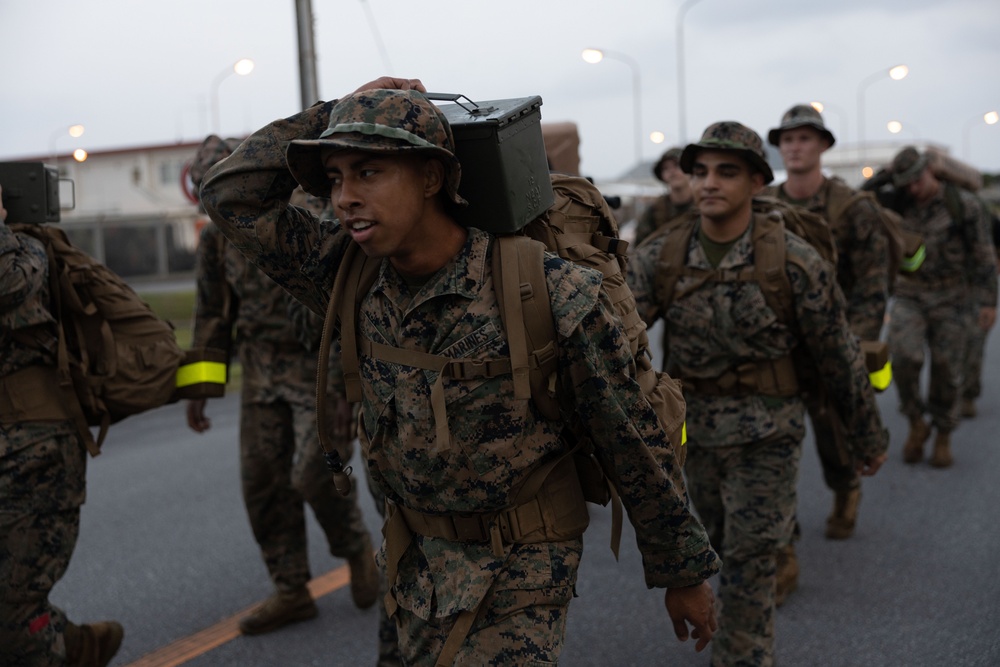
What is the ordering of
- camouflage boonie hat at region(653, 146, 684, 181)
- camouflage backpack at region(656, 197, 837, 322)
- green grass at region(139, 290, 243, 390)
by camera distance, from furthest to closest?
green grass at region(139, 290, 243, 390) < camouflage boonie hat at region(653, 146, 684, 181) < camouflage backpack at region(656, 197, 837, 322)

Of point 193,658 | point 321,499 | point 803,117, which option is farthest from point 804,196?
point 193,658

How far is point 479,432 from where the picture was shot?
290 centimetres

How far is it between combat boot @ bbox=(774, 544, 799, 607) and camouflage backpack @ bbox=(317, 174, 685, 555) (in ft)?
8.67

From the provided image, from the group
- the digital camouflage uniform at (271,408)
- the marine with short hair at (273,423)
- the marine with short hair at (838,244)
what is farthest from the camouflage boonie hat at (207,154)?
the marine with short hair at (838,244)

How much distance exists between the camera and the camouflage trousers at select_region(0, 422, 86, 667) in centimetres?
409

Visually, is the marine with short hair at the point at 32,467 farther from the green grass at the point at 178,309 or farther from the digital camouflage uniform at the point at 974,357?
the green grass at the point at 178,309

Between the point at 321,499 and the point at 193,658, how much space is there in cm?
91

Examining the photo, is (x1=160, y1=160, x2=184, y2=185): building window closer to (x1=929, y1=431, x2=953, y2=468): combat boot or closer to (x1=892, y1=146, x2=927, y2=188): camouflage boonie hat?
(x1=892, y1=146, x2=927, y2=188): camouflage boonie hat

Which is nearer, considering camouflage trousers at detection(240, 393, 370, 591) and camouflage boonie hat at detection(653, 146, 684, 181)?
camouflage trousers at detection(240, 393, 370, 591)

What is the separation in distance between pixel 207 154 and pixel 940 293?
19.2 feet

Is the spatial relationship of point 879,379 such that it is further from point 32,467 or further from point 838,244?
point 32,467

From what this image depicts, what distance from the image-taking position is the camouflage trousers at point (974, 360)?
9.25 metres

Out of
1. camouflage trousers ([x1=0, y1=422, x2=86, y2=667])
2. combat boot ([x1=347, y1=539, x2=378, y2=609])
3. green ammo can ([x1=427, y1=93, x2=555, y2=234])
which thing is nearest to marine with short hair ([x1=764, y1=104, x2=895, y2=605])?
combat boot ([x1=347, y1=539, x2=378, y2=609])

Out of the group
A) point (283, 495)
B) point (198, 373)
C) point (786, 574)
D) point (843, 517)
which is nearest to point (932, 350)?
point (843, 517)
